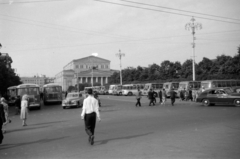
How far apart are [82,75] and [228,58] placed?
76142mm

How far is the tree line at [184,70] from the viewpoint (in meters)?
63.3

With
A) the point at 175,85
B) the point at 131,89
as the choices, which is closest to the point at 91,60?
the point at 131,89

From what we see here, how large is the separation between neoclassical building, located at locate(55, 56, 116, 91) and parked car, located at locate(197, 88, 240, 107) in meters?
102

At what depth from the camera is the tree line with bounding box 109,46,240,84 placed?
208ft

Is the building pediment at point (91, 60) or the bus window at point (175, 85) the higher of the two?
the building pediment at point (91, 60)

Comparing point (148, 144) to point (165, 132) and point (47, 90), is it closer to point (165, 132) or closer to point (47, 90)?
point (165, 132)

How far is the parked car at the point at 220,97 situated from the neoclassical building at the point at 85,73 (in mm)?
101562

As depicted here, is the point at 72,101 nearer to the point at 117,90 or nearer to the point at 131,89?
the point at 131,89

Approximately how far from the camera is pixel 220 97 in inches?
973

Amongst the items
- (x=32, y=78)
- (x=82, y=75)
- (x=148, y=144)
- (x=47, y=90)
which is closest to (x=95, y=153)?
(x=148, y=144)

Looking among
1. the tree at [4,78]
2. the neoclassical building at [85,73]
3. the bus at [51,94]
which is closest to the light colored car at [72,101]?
the bus at [51,94]

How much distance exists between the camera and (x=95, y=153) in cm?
769

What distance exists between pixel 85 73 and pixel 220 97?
10887 cm

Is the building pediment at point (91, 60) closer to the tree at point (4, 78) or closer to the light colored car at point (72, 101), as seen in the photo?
the tree at point (4, 78)
